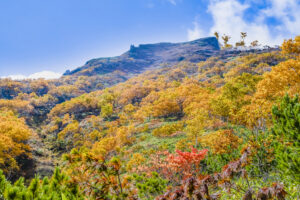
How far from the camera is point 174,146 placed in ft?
74.1

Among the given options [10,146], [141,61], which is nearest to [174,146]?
[10,146]

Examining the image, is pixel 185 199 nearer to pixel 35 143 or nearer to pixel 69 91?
pixel 35 143

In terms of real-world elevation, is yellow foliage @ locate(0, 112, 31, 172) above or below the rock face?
below

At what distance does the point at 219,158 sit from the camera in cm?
1241

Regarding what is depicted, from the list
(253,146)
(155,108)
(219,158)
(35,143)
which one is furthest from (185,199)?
(35,143)

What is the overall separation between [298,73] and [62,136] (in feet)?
142

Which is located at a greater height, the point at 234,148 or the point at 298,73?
the point at 298,73

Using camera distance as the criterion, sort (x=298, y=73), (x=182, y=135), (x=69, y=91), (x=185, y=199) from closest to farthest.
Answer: (x=185, y=199) → (x=298, y=73) → (x=182, y=135) → (x=69, y=91)

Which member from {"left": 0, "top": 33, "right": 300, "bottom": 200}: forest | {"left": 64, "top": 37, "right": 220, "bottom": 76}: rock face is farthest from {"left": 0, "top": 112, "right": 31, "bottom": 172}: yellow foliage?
{"left": 64, "top": 37, "right": 220, "bottom": 76}: rock face

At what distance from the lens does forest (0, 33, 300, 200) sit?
378 centimetres

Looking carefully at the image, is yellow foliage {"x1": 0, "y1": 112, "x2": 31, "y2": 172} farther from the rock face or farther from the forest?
the rock face

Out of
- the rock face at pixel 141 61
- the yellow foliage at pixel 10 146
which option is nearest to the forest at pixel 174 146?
the yellow foliage at pixel 10 146

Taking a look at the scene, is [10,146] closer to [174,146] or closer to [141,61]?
[174,146]

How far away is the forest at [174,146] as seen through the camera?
3775 millimetres
